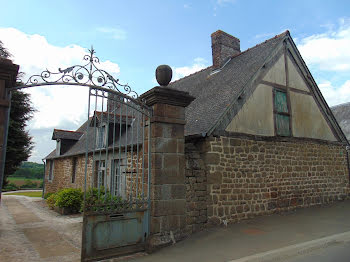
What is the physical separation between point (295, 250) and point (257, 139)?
379cm

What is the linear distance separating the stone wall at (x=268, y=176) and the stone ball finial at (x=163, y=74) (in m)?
2.34

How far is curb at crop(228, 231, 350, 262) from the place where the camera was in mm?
4125

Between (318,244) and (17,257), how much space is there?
218 inches

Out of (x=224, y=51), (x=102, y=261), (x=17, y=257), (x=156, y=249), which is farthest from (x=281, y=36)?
(x=17, y=257)

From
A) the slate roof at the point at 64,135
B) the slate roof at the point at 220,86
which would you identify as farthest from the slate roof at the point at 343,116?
the slate roof at the point at 64,135

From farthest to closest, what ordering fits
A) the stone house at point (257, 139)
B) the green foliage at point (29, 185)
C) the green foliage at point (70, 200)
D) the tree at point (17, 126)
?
the green foliage at point (29, 185) < the green foliage at point (70, 200) < the tree at point (17, 126) < the stone house at point (257, 139)

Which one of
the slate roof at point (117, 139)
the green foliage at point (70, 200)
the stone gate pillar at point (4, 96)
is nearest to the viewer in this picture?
the stone gate pillar at point (4, 96)

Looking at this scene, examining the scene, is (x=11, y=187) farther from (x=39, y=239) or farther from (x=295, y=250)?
(x=295, y=250)

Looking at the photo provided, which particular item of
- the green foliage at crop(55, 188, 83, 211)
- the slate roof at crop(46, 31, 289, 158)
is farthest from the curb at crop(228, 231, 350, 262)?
the green foliage at crop(55, 188, 83, 211)

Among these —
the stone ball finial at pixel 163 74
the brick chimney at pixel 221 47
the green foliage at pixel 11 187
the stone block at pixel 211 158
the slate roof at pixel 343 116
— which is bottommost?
the green foliage at pixel 11 187

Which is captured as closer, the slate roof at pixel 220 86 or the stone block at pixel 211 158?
the stone block at pixel 211 158

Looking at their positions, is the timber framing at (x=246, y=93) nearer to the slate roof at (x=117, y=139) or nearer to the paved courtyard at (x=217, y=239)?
the slate roof at (x=117, y=139)

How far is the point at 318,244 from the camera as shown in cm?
479

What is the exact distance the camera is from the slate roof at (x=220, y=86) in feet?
24.0
